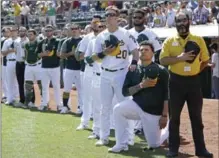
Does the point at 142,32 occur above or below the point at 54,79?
above

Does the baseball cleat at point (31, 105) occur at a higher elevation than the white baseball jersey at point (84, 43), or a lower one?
lower

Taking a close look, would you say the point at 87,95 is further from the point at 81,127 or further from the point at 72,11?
the point at 72,11

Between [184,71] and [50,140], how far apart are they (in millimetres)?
2928

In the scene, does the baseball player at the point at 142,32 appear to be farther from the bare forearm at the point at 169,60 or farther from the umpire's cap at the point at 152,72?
the bare forearm at the point at 169,60

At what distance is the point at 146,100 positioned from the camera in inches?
319

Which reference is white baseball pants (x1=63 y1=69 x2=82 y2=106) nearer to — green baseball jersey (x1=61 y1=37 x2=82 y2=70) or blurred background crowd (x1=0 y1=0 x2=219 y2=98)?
green baseball jersey (x1=61 y1=37 x2=82 y2=70)

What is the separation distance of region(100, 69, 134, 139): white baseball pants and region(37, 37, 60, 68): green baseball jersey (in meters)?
5.18

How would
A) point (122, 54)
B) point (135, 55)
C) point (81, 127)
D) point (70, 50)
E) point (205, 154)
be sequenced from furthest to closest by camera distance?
point (70, 50)
point (81, 127)
point (122, 54)
point (135, 55)
point (205, 154)

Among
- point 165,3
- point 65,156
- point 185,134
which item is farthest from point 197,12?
point 65,156

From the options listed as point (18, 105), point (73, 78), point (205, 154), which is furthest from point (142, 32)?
point (18, 105)

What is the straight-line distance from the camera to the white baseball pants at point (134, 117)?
8070 mm

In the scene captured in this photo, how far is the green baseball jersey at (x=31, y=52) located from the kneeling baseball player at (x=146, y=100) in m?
6.08

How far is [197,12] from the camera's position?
699 inches

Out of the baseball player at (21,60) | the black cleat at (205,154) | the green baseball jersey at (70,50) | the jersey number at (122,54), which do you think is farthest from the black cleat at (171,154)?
the baseball player at (21,60)
